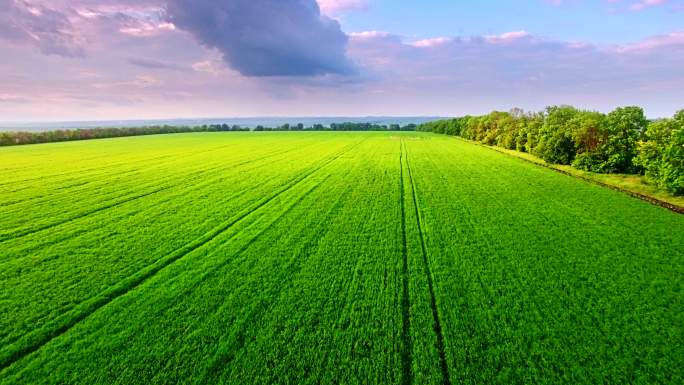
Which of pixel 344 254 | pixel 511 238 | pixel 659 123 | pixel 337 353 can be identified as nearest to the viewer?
pixel 337 353

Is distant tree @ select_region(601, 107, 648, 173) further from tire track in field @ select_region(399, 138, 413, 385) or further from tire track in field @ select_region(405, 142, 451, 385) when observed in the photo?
tire track in field @ select_region(399, 138, 413, 385)

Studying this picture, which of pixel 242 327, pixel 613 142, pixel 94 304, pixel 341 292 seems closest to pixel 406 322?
pixel 341 292

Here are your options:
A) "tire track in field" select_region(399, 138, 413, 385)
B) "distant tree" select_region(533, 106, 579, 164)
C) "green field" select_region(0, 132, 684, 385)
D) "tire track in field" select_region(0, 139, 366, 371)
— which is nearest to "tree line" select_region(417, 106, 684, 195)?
"distant tree" select_region(533, 106, 579, 164)

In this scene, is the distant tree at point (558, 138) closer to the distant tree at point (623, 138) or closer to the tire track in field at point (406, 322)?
the distant tree at point (623, 138)

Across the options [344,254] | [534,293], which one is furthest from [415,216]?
[534,293]

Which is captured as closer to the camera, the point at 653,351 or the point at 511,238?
the point at 653,351

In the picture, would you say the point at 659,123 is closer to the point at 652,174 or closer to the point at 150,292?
the point at 652,174
